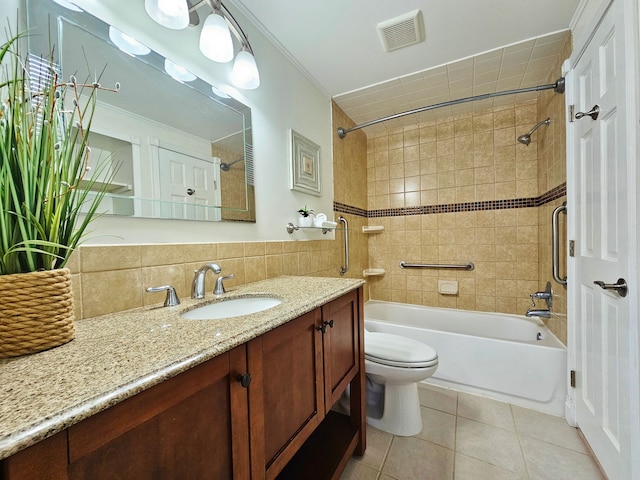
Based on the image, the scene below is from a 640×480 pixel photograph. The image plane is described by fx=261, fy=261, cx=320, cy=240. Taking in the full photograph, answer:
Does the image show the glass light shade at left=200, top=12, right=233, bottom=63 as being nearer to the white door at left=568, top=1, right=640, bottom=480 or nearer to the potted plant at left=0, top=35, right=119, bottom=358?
the potted plant at left=0, top=35, right=119, bottom=358

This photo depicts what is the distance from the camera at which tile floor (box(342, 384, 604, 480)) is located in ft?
3.91

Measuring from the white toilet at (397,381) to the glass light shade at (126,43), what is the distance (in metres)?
1.71

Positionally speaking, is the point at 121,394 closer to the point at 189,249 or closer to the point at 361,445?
→ the point at 189,249

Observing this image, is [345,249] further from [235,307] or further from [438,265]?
[235,307]

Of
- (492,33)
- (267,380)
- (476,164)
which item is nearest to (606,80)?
(492,33)

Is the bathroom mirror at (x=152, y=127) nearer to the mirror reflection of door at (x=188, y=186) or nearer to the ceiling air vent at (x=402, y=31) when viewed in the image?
the mirror reflection of door at (x=188, y=186)

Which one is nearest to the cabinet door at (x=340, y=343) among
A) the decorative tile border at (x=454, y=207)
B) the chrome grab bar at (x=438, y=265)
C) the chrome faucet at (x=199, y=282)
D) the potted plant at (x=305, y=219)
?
the chrome faucet at (x=199, y=282)

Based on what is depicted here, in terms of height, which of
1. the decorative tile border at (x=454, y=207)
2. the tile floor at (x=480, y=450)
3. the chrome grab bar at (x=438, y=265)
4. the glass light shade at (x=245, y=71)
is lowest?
the tile floor at (x=480, y=450)

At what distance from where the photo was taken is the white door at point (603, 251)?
981 mm

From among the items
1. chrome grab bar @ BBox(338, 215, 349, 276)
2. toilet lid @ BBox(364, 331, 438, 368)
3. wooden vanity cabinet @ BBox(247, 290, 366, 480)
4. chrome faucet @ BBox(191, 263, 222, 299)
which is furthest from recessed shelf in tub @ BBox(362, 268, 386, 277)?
chrome faucet @ BBox(191, 263, 222, 299)

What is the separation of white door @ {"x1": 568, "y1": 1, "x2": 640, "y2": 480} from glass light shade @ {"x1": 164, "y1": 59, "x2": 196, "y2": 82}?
1704mm

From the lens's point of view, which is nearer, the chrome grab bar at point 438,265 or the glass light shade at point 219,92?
the glass light shade at point 219,92

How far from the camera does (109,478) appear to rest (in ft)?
1.38

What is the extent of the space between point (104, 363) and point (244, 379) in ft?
0.92
